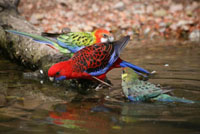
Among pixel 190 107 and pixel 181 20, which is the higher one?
pixel 181 20

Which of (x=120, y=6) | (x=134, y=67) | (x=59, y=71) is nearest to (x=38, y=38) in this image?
(x=59, y=71)

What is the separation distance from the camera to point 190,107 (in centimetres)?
394

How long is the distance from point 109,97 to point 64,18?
6.60 metres

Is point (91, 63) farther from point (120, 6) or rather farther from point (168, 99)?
point (120, 6)

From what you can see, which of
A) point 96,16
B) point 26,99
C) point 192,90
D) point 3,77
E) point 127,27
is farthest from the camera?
point 96,16

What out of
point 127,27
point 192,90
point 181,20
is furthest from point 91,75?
point 181,20

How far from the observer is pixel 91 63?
4793mm

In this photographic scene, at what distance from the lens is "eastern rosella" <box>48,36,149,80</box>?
175 inches

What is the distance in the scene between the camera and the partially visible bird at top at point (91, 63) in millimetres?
4445

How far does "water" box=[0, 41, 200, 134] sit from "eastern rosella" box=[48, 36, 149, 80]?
31 cm

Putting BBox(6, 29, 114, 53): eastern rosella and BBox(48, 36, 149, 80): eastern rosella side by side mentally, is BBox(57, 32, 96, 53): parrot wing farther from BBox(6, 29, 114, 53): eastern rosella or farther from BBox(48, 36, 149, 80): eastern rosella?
BBox(48, 36, 149, 80): eastern rosella

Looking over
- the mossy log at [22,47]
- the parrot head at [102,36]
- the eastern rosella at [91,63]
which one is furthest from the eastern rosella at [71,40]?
the eastern rosella at [91,63]

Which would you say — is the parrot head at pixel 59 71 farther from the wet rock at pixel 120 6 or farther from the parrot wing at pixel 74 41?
the wet rock at pixel 120 6

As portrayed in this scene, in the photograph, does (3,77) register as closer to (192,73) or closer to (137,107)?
(137,107)
